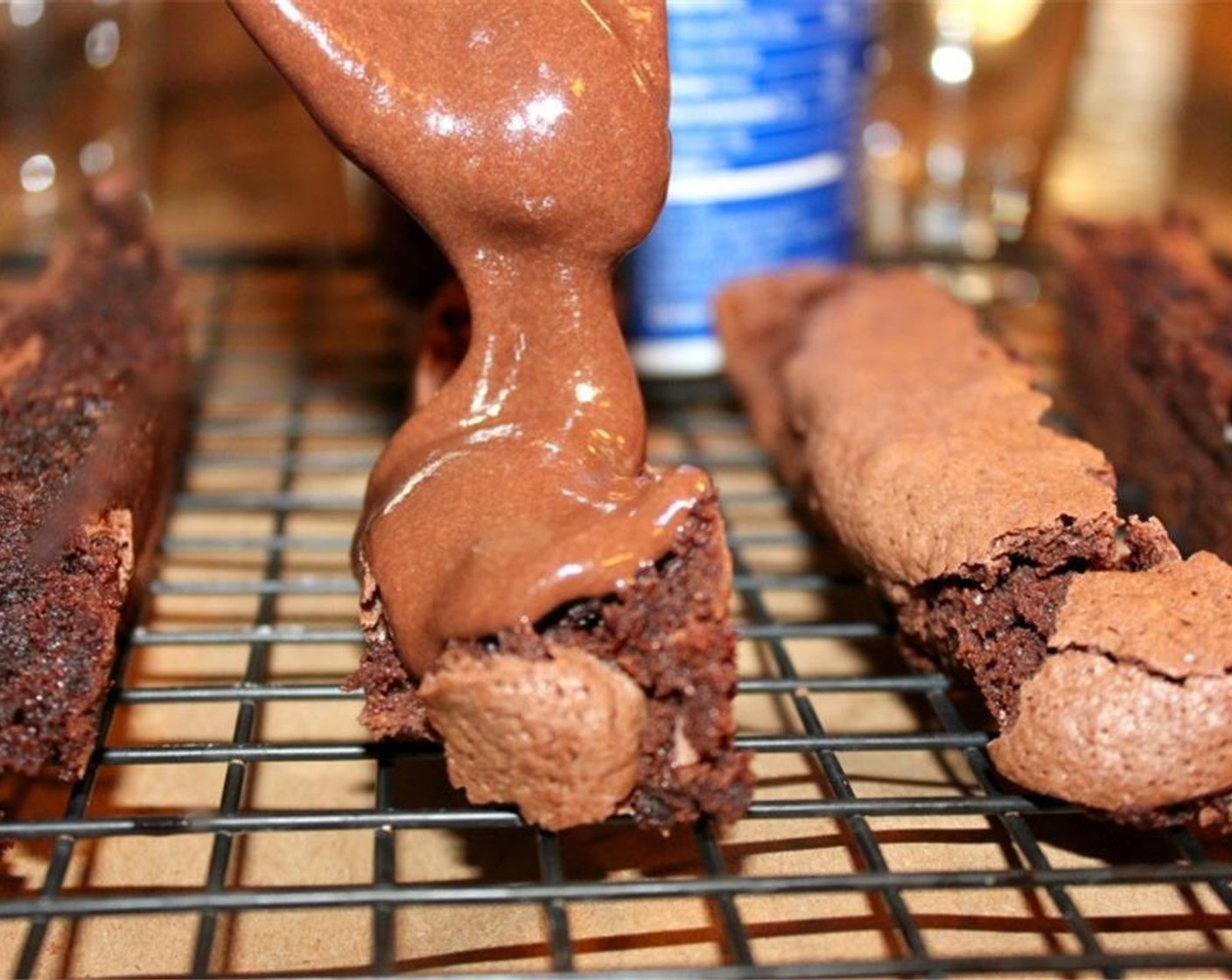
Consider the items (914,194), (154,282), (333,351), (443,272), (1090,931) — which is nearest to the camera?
(1090,931)

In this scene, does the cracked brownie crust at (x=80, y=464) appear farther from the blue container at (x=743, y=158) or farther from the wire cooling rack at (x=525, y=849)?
the blue container at (x=743, y=158)

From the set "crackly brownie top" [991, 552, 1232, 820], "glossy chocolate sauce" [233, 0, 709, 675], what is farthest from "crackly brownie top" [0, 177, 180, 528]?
"crackly brownie top" [991, 552, 1232, 820]

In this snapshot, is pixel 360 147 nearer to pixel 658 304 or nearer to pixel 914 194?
pixel 658 304

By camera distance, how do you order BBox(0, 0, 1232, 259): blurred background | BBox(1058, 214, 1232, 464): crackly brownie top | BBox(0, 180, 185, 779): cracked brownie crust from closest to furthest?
BBox(0, 180, 185, 779): cracked brownie crust < BBox(1058, 214, 1232, 464): crackly brownie top < BBox(0, 0, 1232, 259): blurred background

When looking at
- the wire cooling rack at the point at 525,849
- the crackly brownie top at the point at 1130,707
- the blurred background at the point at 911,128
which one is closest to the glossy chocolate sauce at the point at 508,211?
the wire cooling rack at the point at 525,849

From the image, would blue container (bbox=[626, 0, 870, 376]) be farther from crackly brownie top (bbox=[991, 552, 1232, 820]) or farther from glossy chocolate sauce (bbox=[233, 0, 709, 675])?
crackly brownie top (bbox=[991, 552, 1232, 820])

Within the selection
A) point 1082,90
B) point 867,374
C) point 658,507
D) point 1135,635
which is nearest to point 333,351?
point 867,374
